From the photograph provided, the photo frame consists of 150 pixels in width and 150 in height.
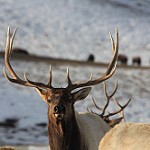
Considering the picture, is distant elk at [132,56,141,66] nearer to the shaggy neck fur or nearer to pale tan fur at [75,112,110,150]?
pale tan fur at [75,112,110,150]

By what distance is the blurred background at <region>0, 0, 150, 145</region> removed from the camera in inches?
776

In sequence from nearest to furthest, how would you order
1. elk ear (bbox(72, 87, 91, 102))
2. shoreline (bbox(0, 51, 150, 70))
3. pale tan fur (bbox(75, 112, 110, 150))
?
1. elk ear (bbox(72, 87, 91, 102))
2. pale tan fur (bbox(75, 112, 110, 150))
3. shoreline (bbox(0, 51, 150, 70))

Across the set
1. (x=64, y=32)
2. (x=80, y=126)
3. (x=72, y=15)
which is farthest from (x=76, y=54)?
(x=80, y=126)

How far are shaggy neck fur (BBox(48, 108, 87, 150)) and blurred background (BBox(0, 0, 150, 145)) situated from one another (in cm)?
1001

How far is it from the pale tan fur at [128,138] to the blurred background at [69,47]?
12862 mm

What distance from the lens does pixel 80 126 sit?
7688mm

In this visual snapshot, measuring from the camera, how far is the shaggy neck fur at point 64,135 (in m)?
6.92

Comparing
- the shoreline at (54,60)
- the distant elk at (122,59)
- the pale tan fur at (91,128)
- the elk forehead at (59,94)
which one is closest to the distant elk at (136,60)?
the distant elk at (122,59)

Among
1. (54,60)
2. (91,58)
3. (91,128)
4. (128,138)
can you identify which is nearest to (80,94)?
(91,128)

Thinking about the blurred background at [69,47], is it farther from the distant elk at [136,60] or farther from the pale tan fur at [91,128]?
the pale tan fur at [91,128]

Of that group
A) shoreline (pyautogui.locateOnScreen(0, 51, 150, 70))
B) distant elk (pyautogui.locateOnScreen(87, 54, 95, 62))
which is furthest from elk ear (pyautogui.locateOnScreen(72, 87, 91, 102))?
distant elk (pyautogui.locateOnScreen(87, 54, 95, 62))

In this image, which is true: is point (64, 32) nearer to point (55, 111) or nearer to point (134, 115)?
point (134, 115)

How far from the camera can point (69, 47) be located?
40.3 m

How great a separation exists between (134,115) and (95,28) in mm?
26600
